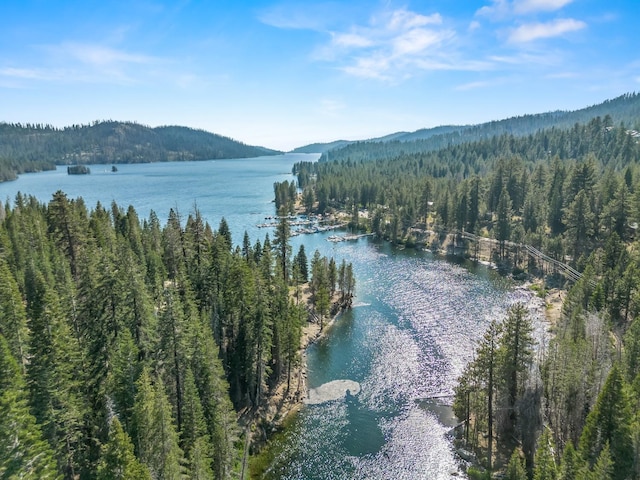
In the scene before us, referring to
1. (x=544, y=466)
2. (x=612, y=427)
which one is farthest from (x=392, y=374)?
(x=612, y=427)

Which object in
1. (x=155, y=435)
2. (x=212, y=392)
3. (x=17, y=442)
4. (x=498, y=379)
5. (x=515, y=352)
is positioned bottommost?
(x=498, y=379)

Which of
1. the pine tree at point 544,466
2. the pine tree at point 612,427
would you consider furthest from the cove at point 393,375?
the pine tree at point 612,427

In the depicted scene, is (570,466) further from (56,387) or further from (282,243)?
(282,243)

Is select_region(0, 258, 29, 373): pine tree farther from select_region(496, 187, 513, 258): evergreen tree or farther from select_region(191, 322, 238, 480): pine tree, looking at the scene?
select_region(496, 187, 513, 258): evergreen tree

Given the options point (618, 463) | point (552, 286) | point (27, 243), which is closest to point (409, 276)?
point (552, 286)

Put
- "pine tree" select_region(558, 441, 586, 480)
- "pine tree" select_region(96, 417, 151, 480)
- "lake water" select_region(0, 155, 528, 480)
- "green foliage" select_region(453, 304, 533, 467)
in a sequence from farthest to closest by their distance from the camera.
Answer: "lake water" select_region(0, 155, 528, 480) < "green foliage" select_region(453, 304, 533, 467) < "pine tree" select_region(558, 441, 586, 480) < "pine tree" select_region(96, 417, 151, 480)

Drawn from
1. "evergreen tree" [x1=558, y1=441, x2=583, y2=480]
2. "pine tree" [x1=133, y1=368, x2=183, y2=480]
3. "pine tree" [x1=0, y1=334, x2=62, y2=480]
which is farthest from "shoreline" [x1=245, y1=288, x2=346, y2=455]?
"evergreen tree" [x1=558, y1=441, x2=583, y2=480]

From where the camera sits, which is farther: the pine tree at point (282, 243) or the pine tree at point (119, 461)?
the pine tree at point (282, 243)

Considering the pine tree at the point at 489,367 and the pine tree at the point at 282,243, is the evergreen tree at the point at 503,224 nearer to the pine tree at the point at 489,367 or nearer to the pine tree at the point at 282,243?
the pine tree at the point at 282,243
